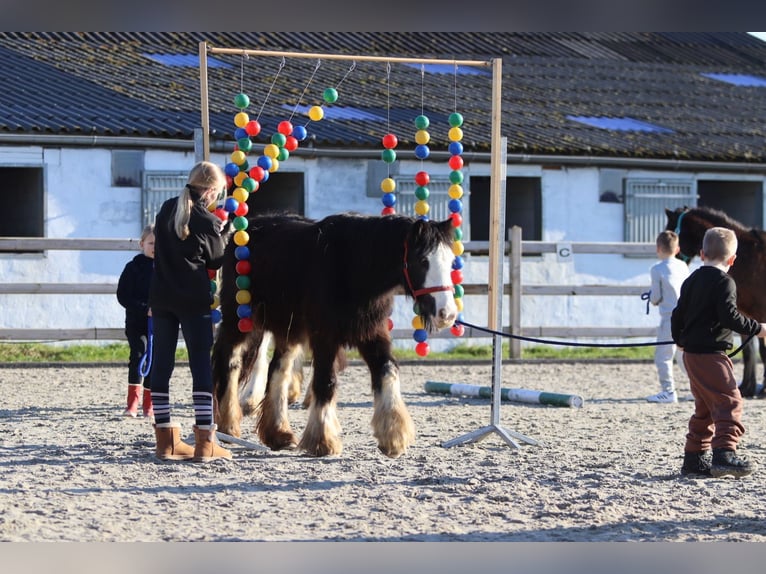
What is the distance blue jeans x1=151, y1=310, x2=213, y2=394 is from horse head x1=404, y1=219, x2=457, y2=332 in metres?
1.34

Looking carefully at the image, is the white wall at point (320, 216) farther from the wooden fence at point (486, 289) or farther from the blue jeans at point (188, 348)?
the blue jeans at point (188, 348)

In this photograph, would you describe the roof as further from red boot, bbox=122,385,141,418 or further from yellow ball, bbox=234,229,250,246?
yellow ball, bbox=234,229,250,246

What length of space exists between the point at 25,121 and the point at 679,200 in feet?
35.0

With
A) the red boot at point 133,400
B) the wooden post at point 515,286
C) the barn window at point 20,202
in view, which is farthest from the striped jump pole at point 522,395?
→ the barn window at point 20,202

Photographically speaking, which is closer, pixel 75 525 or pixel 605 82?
pixel 75 525

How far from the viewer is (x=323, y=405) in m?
7.34

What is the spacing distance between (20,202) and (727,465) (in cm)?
1386

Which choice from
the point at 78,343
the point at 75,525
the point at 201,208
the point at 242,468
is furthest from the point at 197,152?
the point at 78,343

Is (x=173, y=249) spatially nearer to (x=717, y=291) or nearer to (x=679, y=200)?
(x=717, y=291)

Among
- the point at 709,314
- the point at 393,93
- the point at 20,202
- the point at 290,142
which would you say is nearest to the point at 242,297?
the point at 290,142

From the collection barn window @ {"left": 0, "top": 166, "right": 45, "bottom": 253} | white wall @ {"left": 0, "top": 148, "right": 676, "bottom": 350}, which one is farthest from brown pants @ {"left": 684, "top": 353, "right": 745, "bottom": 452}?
barn window @ {"left": 0, "top": 166, "right": 45, "bottom": 253}

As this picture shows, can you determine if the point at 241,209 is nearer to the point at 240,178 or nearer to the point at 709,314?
the point at 240,178

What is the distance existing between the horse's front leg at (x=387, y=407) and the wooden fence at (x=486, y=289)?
768 centimetres

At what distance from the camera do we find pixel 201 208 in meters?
7.18
